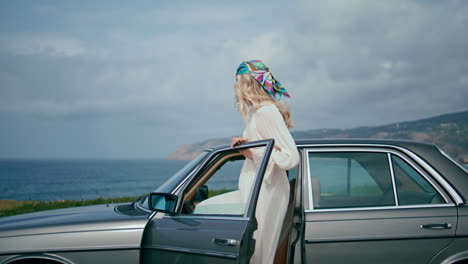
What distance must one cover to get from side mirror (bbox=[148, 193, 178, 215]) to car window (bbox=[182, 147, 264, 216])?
19 centimetres

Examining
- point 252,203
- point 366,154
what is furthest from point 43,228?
point 366,154

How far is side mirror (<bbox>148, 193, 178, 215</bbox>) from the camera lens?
103 inches

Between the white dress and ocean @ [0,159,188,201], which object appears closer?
the white dress

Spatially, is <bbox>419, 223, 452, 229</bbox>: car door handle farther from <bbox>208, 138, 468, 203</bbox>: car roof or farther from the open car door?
the open car door

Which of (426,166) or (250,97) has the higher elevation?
(250,97)

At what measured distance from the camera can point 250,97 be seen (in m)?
2.91

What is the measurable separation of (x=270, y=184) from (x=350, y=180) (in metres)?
1.01

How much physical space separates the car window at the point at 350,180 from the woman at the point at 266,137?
0.37 metres

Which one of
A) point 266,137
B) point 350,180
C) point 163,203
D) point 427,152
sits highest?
point 266,137

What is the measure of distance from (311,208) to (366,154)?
73cm

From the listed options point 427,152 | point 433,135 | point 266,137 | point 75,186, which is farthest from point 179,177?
point 75,186

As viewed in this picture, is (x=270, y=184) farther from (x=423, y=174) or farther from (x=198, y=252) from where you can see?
(x=423, y=174)

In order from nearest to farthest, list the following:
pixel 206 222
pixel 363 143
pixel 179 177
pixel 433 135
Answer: pixel 206 222 < pixel 179 177 < pixel 363 143 < pixel 433 135

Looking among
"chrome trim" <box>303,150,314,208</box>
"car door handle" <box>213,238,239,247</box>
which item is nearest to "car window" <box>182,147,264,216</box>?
"car door handle" <box>213,238,239,247</box>
